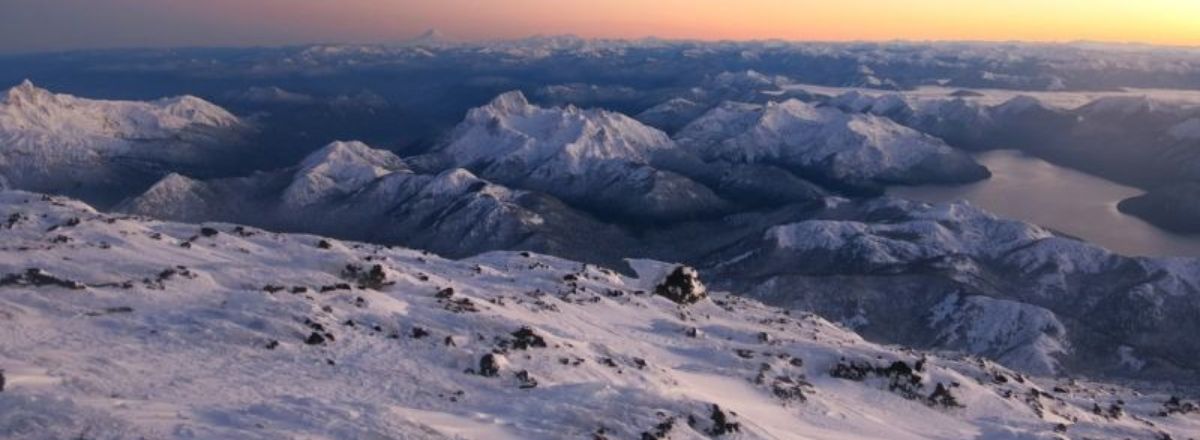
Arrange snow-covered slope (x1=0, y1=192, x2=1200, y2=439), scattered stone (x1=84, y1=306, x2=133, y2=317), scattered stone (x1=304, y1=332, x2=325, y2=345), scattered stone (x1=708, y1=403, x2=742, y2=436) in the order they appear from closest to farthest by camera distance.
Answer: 1. snow-covered slope (x1=0, y1=192, x2=1200, y2=439)
2. scattered stone (x1=708, y1=403, x2=742, y2=436)
3. scattered stone (x1=84, y1=306, x2=133, y2=317)
4. scattered stone (x1=304, y1=332, x2=325, y2=345)

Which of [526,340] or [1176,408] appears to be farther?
[1176,408]

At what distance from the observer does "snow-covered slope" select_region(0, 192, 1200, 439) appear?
3316 centimetres

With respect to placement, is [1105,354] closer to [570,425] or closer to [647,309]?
[647,309]

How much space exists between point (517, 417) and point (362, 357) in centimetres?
1055

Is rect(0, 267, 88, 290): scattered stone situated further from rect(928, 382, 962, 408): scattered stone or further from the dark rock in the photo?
rect(928, 382, 962, 408): scattered stone

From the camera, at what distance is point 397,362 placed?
43438 mm

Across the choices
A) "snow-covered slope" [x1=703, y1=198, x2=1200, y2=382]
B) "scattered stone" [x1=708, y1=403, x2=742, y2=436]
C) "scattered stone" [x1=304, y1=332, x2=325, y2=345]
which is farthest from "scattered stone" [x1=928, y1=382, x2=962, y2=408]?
"snow-covered slope" [x1=703, y1=198, x2=1200, y2=382]

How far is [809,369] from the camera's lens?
198 feet

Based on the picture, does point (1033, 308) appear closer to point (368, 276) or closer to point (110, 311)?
point (368, 276)

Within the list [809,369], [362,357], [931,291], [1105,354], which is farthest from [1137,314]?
[362,357]

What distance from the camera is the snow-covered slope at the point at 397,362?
1305 inches

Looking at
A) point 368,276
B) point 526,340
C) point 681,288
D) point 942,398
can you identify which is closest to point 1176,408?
point 942,398

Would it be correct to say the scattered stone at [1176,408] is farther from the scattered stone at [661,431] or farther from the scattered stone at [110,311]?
the scattered stone at [110,311]

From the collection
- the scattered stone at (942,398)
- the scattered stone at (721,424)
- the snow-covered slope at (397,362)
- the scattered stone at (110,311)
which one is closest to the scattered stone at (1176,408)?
the snow-covered slope at (397,362)
